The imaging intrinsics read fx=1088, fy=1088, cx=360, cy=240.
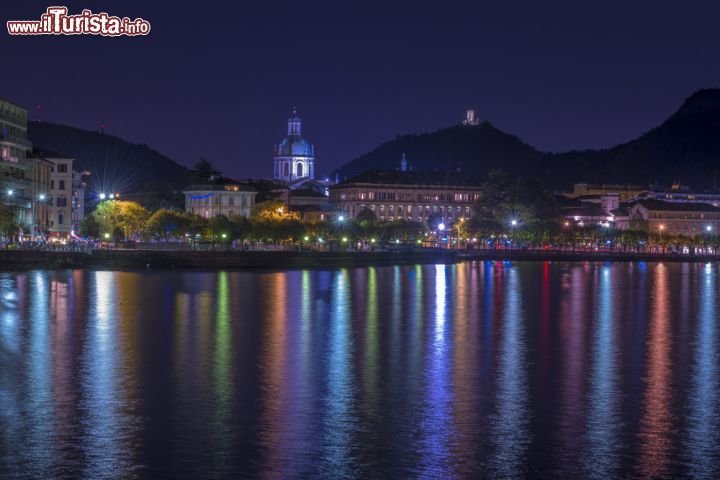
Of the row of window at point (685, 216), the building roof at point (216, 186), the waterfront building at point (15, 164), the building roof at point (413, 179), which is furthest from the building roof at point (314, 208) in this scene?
the waterfront building at point (15, 164)

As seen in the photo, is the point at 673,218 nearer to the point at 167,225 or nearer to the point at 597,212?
the point at 597,212

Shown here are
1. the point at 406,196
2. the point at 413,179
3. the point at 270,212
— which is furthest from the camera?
the point at 413,179

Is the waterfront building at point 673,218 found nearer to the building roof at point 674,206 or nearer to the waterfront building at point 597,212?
Answer: the building roof at point 674,206

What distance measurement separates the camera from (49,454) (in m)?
20.8

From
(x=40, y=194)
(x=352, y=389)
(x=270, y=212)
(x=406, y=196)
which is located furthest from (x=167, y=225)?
(x=352, y=389)

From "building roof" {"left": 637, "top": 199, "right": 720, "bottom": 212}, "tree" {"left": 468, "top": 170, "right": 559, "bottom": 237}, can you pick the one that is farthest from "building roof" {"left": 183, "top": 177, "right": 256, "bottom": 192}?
"building roof" {"left": 637, "top": 199, "right": 720, "bottom": 212}

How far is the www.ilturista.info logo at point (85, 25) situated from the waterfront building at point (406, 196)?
10799 centimetres

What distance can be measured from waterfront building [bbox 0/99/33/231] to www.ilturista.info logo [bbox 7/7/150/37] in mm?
22638

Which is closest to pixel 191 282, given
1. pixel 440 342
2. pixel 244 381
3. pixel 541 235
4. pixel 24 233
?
pixel 24 233

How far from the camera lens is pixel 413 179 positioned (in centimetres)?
17812

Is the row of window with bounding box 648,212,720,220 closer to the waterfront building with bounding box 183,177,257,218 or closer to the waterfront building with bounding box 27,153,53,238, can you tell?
the waterfront building with bounding box 183,177,257,218

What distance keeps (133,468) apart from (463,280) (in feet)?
198

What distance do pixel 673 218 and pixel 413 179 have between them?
41.5 meters

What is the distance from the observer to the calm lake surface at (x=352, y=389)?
20.7 meters
